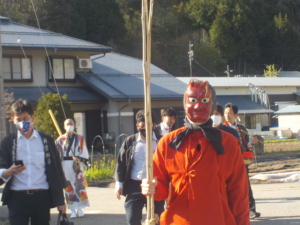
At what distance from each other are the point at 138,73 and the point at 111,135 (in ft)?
16.1

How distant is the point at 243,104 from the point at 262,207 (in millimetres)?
33340

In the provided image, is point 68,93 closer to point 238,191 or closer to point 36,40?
point 36,40

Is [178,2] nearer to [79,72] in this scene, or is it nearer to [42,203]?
[79,72]

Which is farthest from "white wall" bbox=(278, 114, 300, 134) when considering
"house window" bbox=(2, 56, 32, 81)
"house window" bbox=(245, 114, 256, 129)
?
"house window" bbox=(2, 56, 32, 81)

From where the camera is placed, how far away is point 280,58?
7569 centimetres

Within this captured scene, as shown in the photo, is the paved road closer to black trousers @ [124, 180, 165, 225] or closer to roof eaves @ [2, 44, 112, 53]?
black trousers @ [124, 180, 165, 225]

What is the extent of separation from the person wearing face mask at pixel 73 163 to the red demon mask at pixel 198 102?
5.63 meters

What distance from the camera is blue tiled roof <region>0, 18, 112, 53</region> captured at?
2369cm

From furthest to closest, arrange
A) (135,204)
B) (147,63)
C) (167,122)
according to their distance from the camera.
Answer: (167,122) → (135,204) → (147,63)

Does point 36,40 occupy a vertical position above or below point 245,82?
above

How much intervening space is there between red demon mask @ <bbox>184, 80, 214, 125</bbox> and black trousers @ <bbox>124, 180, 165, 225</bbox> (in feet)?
8.79

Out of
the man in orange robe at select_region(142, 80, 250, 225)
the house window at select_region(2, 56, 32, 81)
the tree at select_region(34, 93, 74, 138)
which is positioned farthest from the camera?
the house window at select_region(2, 56, 32, 81)

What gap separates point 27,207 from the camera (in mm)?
4828

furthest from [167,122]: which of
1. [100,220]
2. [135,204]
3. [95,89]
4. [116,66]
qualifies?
[116,66]
